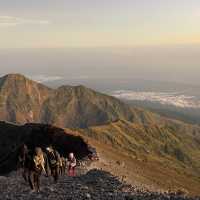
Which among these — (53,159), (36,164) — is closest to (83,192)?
(36,164)

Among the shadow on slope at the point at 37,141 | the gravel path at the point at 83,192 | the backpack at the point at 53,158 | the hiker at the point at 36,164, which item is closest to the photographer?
the gravel path at the point at 83,192

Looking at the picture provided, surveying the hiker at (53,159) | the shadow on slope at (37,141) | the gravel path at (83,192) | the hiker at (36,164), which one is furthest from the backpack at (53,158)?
the shadow on slope at (37,141)

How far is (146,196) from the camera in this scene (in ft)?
88.6

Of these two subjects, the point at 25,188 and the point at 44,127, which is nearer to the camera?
the point at 25,188

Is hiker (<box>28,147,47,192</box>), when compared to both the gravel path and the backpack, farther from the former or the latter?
the backpack

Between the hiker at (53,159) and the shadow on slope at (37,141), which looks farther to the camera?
the shadow on slope at (37,141)

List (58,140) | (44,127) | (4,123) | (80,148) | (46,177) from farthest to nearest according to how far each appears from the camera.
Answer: (4,123), (44,127), (58,140), (80,148), (46,177)

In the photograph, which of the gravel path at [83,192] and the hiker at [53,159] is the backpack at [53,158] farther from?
the gravel path at [83,192]

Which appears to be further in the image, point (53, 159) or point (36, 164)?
point (53, 159)

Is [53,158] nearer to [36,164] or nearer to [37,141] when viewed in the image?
[36,164]

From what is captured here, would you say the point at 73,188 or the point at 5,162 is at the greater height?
the point at 73,188

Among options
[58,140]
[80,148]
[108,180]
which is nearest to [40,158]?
[108,180]

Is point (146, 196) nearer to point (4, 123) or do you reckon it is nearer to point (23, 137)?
point (23, 137)

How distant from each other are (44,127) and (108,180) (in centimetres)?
5479
